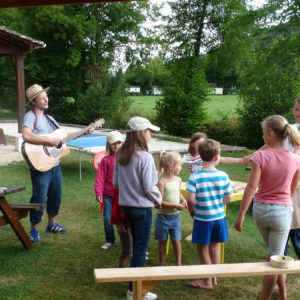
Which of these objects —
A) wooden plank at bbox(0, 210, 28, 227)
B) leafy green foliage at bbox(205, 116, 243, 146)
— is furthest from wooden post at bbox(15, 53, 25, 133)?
wooden plank at bbox(0, 210, 28, 227)

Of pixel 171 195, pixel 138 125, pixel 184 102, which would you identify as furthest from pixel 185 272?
pixel 184 102

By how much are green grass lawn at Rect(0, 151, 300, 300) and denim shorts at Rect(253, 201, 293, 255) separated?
2.27 ft

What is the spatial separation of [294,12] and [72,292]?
34.9 ft

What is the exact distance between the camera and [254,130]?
1568 centimetres

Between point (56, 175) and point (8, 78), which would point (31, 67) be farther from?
point (56, 175)

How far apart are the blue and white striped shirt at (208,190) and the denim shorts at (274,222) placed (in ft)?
1.30

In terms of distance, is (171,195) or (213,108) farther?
(213,108)

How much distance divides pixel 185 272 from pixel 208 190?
3.14 ft

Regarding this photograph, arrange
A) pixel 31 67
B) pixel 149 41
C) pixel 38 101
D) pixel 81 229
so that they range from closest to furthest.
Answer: pixel 38 101 < pixel 81 229 < pixel 31 67 < pixel 149 41

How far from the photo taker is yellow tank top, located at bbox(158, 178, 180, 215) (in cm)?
400

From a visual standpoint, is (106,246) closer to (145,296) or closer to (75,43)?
(145,296)

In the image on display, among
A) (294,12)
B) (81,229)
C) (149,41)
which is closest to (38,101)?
(81,229)

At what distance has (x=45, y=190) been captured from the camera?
15.7ft

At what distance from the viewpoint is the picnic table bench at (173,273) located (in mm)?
2717
